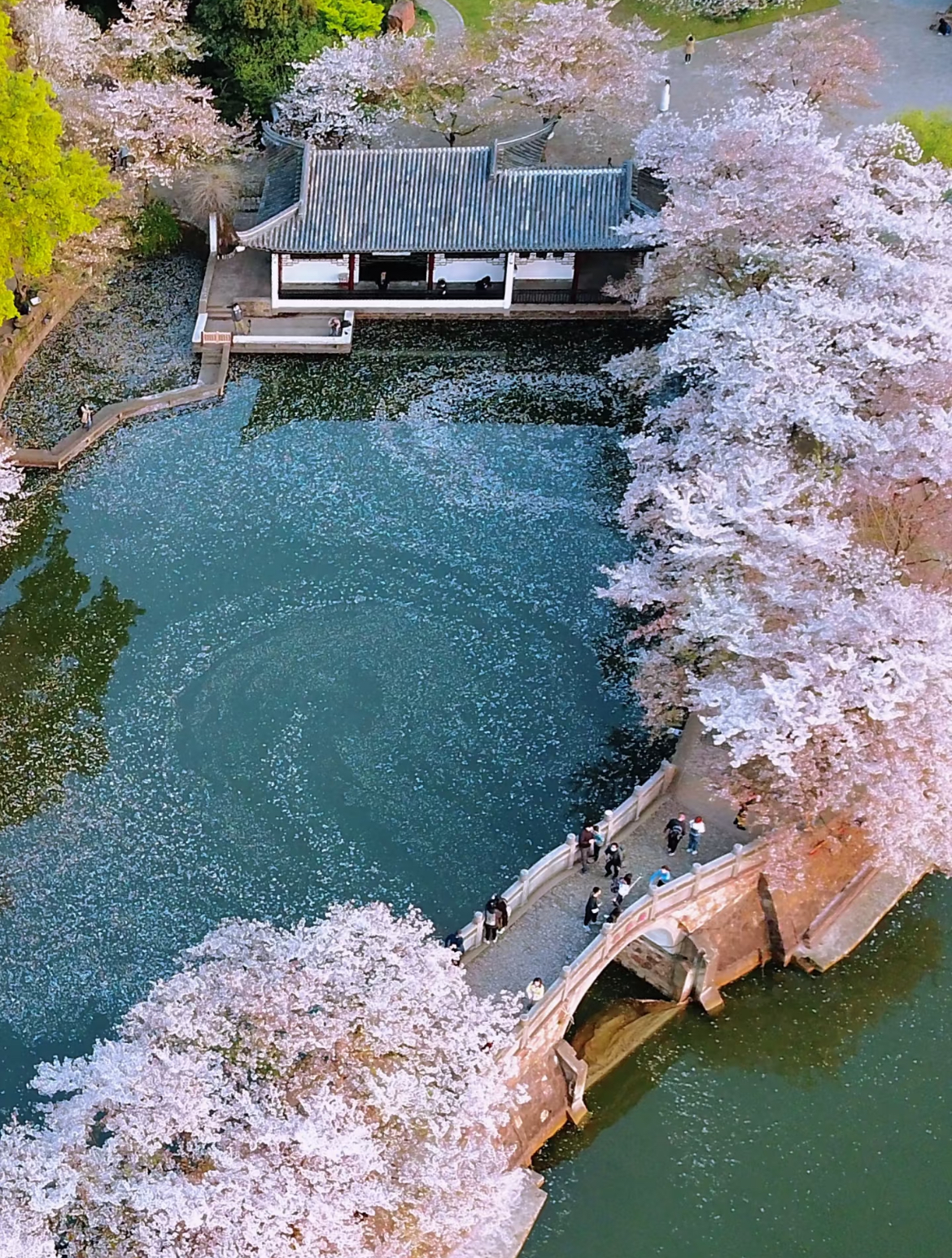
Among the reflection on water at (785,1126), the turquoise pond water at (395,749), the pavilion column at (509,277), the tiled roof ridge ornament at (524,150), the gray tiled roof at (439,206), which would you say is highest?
the tiled roof ridge ornament at (524,150)

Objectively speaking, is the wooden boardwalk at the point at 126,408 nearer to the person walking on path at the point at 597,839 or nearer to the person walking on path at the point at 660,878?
the person walking on path at the point at 597,839

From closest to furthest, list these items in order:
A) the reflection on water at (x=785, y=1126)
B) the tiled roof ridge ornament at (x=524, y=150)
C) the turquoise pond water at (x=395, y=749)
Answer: the reflection on water at (x=785, y=1126) → the turquoise pond water at (x=395, y=749) → the tiled roof ridge ornament at (x=524, y=150)

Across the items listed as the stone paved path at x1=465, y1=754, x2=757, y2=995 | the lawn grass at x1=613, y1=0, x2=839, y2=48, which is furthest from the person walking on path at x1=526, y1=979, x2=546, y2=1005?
the lawn grass at x1=613, y1=0, x2=839, y2=48

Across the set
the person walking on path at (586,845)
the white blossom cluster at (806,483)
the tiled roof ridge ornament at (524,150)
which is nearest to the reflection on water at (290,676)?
the person walking on path at (586,845)

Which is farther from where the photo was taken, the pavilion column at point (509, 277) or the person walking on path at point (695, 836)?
the pavilion column at point (509, 277)

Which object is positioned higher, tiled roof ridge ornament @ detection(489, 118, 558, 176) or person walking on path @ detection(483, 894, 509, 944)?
tiled roof ridge ornament @ detection(489, 118, 558, 176)

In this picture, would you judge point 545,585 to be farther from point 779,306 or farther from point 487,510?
point 779,306

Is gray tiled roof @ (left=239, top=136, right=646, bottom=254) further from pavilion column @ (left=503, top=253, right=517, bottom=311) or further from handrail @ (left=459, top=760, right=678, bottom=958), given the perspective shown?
handrail @ (left=459, top=760, right=678, bottom=958)

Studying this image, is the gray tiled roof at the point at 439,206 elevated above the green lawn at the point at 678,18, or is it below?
below
